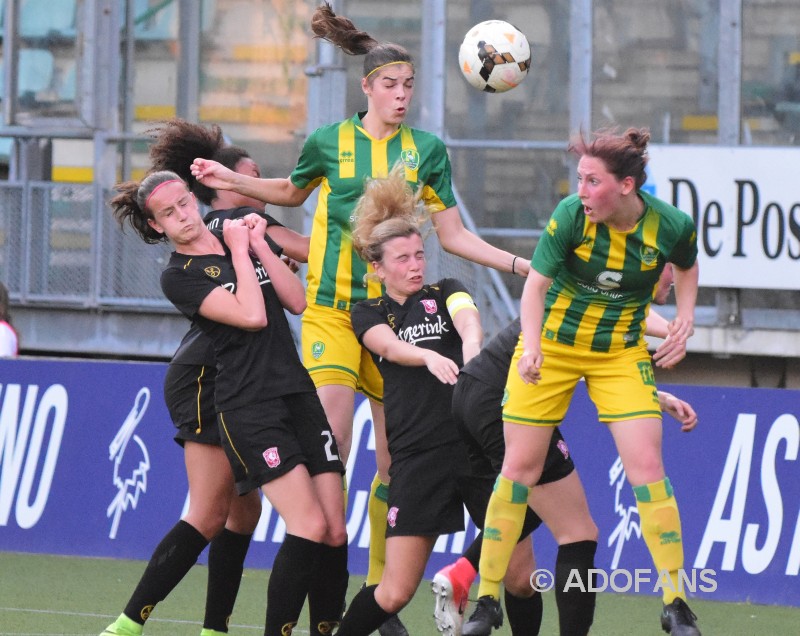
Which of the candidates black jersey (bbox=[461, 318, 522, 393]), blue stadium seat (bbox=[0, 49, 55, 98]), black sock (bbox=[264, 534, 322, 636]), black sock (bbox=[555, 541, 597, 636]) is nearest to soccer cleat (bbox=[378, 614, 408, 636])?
black sock (bbox=[264, 534, 322, 636])

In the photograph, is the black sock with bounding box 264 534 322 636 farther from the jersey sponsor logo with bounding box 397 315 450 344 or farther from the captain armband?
the captain armband

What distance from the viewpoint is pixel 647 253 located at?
5414 millimetres

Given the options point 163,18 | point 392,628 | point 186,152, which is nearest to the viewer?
point 392,628

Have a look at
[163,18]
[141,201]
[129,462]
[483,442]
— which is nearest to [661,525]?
[483,442]

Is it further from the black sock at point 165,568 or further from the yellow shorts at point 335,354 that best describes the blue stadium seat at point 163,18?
the black sock at point 165,568

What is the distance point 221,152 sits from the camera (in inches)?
258

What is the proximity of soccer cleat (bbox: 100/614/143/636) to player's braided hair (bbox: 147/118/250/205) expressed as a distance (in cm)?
172

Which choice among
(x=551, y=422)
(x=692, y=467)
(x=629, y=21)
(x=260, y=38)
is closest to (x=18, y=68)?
(x=260, y=38)

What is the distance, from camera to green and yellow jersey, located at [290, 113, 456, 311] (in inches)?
248

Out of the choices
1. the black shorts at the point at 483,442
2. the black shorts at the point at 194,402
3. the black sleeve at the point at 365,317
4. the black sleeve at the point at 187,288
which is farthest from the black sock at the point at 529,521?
the black sleeve at the point at 187,288

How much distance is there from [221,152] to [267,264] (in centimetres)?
89

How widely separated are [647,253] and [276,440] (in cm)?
142

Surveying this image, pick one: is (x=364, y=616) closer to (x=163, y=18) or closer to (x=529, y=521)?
(x=529, y=521)

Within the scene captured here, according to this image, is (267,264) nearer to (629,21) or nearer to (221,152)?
(221,152)
